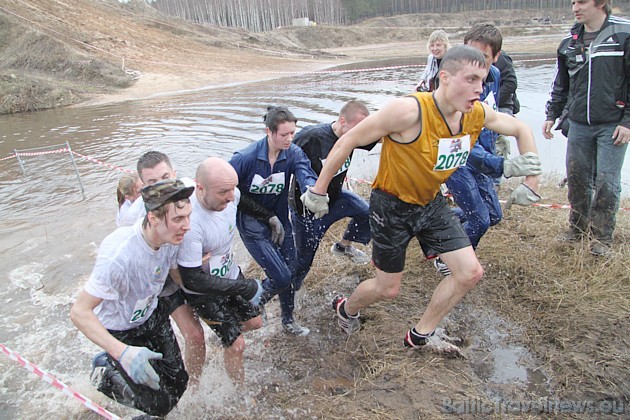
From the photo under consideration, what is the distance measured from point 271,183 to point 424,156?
131 cm

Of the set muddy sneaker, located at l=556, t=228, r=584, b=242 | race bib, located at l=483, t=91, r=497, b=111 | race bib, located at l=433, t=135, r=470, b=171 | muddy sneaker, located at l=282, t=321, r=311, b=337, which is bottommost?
muddy sneaker, located at l=282, t=321, r=311, b=337

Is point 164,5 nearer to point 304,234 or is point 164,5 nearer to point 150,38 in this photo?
point 150,38

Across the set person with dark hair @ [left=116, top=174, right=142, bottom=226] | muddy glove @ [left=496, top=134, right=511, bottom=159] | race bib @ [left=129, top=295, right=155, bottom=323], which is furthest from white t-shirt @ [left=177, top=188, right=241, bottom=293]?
muddy glove @ [left=496, top=134, right=511, bottom=159]

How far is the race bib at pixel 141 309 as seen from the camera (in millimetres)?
2543

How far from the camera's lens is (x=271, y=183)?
3.59 metres

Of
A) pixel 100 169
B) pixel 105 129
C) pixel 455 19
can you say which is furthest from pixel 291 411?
pixel 455 19

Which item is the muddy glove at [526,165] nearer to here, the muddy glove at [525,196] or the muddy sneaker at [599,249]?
the muddy glove at [525,196]

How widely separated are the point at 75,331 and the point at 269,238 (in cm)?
225

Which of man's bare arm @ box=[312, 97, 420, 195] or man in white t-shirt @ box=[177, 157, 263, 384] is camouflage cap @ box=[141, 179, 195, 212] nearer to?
man in white t-shirt @ box=[177, 157, 263, 384]

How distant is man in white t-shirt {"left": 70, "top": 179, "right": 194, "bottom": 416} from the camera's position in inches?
86.0

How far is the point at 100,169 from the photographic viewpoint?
9461 millimetres

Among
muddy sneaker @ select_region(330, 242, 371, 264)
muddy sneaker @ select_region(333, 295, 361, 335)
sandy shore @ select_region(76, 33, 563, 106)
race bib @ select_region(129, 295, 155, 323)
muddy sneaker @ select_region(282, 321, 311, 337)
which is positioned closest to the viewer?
race bib @ select_region(129, 295, 155, 323)

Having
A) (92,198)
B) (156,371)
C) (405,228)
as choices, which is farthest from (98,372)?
(92,198)

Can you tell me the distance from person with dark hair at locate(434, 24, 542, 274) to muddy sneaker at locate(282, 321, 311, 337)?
1349 mm
